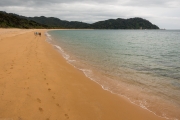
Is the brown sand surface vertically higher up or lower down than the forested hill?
lower down

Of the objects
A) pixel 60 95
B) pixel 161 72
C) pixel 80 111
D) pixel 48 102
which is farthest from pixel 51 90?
pixel 161 72

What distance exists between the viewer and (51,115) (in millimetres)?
5551

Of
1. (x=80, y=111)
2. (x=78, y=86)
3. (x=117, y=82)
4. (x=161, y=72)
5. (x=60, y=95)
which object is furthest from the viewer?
(x=161, y=72)

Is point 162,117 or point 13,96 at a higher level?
point 13,96

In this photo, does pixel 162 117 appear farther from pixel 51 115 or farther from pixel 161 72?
pixel 161 72

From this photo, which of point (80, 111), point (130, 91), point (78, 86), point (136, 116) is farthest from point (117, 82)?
point (80, 111)

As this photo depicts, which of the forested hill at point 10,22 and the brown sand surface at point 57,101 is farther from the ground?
the forested hill at point 10,22

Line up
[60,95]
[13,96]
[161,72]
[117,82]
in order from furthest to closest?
[161,72]
[117,82]
[60,95]
[13,96]

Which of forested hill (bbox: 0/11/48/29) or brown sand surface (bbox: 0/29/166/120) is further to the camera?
forested hill (bbox: 0/11/48/29)

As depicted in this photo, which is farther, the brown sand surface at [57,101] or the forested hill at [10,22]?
the forested hill at [10,22]

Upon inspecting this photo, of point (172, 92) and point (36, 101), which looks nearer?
point (36, 101)

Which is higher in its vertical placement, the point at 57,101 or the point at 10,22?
the point at 10,22

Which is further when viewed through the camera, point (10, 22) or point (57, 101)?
point (10, 22)

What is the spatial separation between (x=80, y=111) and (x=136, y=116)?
2.30 meters
